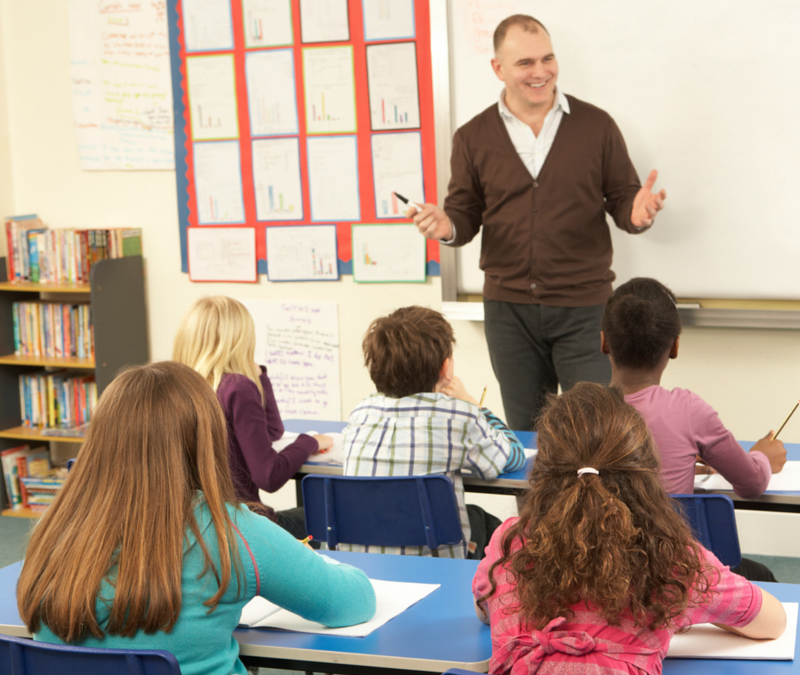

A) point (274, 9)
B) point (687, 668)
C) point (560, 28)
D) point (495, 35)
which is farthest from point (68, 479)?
point (274, 9)

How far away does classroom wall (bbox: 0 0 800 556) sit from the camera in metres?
3.72

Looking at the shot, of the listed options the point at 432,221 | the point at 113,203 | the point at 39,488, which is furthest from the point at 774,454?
the point at 39,488

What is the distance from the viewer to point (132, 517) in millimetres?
1203

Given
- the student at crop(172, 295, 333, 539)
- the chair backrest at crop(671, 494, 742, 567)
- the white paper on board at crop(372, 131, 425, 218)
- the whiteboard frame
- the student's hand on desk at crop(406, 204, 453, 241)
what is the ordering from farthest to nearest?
the white paper on board at crop(372, 131, 425, 218) < the whiteboard frame < the student's hand on desk at crop(406, 204, 453, 241) < the student at crop(172, 295, 333, 539) < the chair backrest at crop(671, 494, 742, 567)

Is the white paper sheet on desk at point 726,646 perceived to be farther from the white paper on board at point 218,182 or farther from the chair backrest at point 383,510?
the white paper on board at point 218,182

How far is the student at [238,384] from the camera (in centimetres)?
236

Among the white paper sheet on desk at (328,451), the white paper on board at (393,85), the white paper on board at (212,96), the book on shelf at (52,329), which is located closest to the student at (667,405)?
the white paper sheet on desk at (328,451)

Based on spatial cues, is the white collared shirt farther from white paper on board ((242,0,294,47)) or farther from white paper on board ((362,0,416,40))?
white paper on board ((242,0,294,47))

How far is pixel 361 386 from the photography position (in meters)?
3.86

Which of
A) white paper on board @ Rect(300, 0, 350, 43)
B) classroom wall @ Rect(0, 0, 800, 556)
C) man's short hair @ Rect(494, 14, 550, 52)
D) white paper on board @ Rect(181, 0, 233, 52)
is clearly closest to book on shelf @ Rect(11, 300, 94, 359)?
classroom wall @ Rect(0, 0, 800, 556)

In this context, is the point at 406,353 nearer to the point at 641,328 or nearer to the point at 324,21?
the point at 641,328

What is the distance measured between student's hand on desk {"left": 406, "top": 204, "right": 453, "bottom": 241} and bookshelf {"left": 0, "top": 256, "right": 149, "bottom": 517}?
5.29 ft

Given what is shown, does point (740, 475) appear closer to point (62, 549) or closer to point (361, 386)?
point (62, 549)

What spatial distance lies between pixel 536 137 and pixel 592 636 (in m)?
2.25
